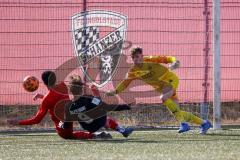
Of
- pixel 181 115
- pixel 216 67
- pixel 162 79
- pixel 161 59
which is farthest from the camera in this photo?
pixel 216 67

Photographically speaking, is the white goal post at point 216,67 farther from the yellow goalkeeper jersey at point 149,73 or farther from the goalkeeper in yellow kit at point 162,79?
the yellow goalkeeper jersey at point 149,73

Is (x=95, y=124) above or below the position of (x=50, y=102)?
below

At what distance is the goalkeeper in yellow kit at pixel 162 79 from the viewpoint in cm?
1296

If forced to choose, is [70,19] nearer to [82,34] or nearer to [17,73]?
[82,34]

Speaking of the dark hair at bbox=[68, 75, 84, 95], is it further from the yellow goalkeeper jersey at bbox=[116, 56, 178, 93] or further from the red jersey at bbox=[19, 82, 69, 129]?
the yellow goalkeeper jersey at bbox=[116, 56, 178, 93]

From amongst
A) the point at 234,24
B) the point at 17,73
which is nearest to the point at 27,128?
the point at 17,73

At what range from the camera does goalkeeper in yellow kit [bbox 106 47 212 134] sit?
42.5ft

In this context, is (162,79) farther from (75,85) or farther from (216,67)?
(75,85)

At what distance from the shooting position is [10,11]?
47.1 feet

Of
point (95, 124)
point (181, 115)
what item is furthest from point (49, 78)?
point (181, 115)

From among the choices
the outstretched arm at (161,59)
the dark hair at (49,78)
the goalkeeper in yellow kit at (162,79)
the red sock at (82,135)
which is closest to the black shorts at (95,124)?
the red sock at (82,135)

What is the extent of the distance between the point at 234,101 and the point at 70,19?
3.28 m

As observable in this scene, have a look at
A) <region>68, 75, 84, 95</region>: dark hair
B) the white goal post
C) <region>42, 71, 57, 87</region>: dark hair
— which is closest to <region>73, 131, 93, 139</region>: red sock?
<region>68, 75, 84, 95</region>: dark hair

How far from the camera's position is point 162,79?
43.5ft
